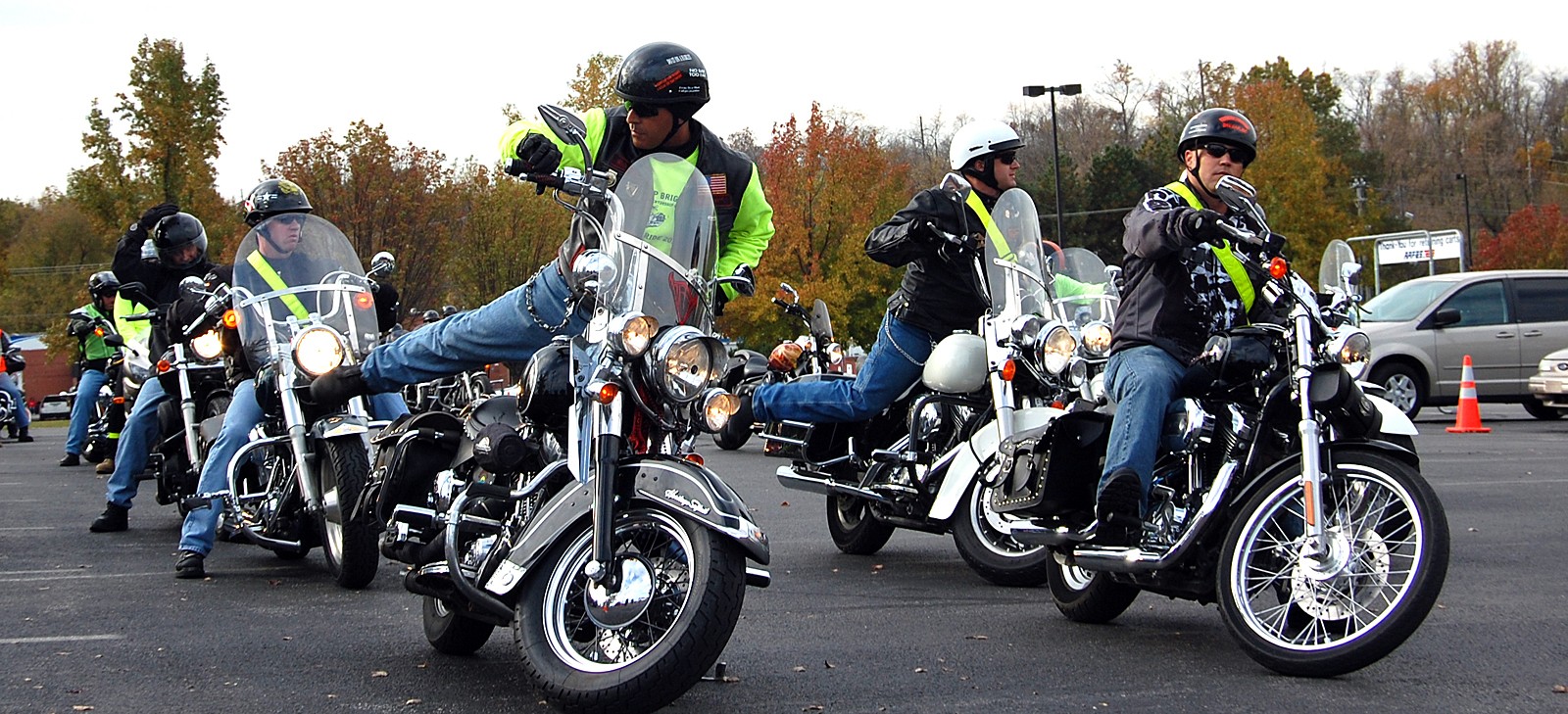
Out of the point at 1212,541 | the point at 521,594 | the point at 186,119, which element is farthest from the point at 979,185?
the point at 186,119

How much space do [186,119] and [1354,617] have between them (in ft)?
117

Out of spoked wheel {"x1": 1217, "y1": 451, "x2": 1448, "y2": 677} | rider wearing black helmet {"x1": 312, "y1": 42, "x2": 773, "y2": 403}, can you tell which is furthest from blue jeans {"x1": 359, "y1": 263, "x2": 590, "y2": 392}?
spoked wheel {"x1": 1217, "y1": 451, "x2": 1448, "y2": 677}

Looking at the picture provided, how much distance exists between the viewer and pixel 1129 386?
527 centimetres

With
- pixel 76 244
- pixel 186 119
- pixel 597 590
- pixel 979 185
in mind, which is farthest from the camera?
pixel 76 244

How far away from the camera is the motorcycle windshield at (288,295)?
7285 millimetres

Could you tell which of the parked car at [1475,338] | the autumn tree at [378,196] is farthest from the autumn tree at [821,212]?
the parked car at [1475,338]

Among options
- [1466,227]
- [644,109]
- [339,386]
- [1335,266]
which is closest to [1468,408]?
[1335,266]

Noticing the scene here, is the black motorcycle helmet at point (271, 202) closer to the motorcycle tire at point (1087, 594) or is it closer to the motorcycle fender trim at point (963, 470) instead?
the motorcycle fender trim at point (963, 470)

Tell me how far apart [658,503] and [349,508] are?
299 cm

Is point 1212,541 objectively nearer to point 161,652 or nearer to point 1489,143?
point 161,652

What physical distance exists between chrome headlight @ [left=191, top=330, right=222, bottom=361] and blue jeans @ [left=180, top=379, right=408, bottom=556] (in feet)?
2.32

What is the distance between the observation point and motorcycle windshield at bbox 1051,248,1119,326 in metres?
7.55

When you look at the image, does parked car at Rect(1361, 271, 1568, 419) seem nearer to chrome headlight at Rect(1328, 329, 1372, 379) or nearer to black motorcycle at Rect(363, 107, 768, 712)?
chrome headlight at Rect(1328, 329, 1372, 379)

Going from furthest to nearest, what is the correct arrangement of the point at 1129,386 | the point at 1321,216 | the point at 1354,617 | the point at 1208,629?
the point at 1321,216, the point at 1208,629, the point at 1129,386, the point at 1354,617
